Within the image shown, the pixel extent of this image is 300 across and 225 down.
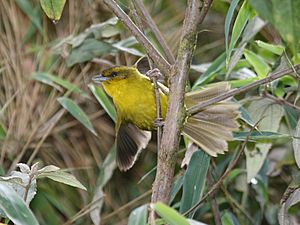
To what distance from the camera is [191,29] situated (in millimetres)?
882

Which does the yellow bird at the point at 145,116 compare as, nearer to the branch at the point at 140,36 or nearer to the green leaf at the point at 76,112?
the green leaf at the point at 76,112

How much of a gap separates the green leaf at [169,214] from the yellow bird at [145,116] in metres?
0.67

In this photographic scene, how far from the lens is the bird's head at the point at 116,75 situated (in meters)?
1.70

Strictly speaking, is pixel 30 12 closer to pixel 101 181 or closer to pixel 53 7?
pixel 101 181

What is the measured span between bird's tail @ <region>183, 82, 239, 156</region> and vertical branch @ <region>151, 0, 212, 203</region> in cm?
54

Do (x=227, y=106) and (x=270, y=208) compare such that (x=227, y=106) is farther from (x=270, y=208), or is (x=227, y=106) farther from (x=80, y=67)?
(x=80, y=67)

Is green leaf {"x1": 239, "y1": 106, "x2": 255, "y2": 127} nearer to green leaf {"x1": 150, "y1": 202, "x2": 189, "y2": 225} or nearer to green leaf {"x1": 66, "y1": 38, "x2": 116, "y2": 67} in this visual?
green leaf {"x1": 66, "y1": 38, "x2": 116, "y2": 67}

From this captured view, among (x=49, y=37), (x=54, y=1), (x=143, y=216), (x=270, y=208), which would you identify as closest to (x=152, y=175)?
(x=270, y=208)

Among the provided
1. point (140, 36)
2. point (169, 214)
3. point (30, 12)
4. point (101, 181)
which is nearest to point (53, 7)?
point (140, 36)

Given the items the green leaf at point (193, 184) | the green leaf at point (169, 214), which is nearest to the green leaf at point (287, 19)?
the green leaf at point (169, 214)

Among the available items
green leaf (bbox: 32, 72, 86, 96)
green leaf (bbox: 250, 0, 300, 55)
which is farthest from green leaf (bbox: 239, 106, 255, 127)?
green leaf (bbox: 250, 0, 300, 55)

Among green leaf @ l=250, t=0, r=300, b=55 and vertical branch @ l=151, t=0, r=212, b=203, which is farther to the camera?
vertical branch @ l=151, t=0, r=212, b=203

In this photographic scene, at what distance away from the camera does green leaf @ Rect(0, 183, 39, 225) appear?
81 centimetres

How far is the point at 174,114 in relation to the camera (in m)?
0.90
